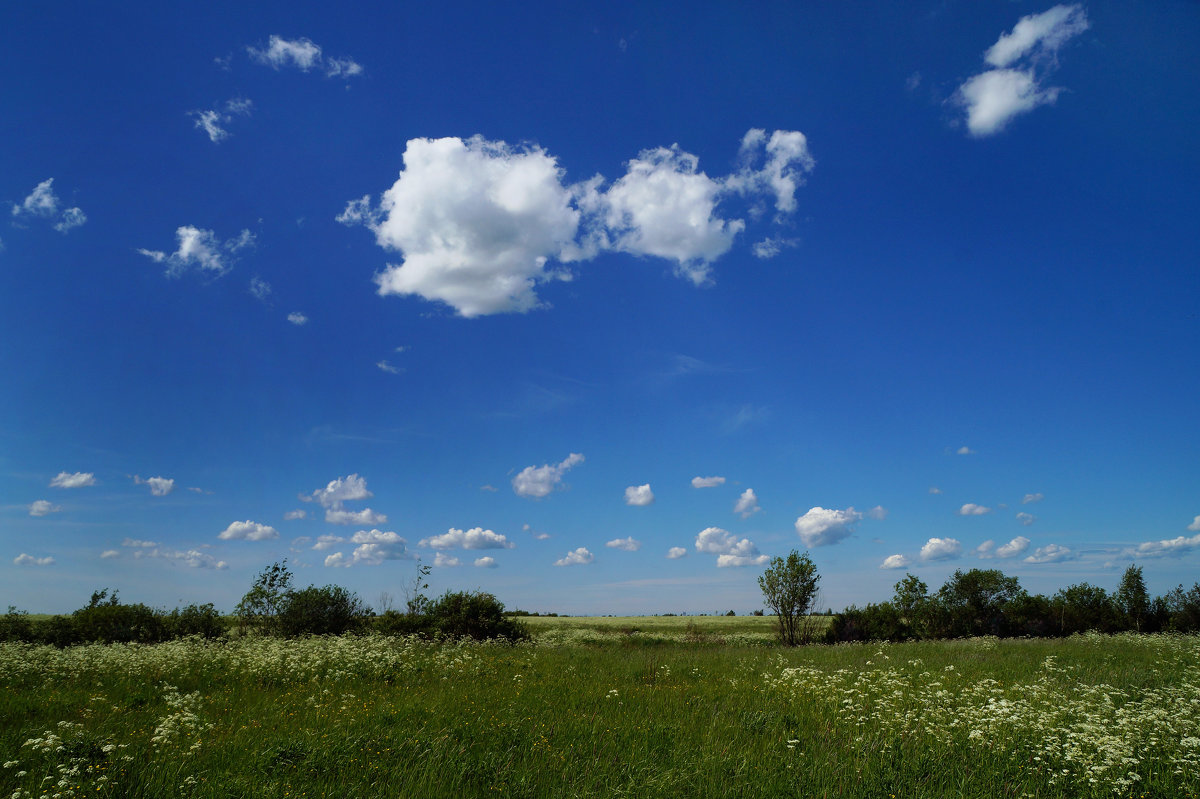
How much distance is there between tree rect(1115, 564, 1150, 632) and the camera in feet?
151

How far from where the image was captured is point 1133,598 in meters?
46.3

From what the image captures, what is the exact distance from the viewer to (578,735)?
809cm

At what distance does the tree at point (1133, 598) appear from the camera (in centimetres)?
4594

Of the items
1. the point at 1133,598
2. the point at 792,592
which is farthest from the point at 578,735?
the point at 1133,598

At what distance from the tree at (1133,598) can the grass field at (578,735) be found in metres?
45.8

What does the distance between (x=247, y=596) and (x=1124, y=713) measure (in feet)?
110

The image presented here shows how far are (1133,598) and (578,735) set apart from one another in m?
59.6

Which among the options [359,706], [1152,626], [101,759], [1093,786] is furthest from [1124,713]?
[1152,626]

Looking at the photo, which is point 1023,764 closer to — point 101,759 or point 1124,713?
point 1124,713

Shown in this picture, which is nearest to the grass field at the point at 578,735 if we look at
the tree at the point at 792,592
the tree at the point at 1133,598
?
the tree at the point at 792,592

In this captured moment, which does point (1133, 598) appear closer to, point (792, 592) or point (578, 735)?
point (792, 592)

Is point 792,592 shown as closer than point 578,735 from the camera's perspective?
No

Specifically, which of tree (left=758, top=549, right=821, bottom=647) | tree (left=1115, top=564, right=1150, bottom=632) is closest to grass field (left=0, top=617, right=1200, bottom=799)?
tree (left=758, top=549, right=821, bottom=647)

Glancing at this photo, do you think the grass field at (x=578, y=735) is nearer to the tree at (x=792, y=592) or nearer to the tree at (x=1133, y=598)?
the tree at (x=792, y=592)
